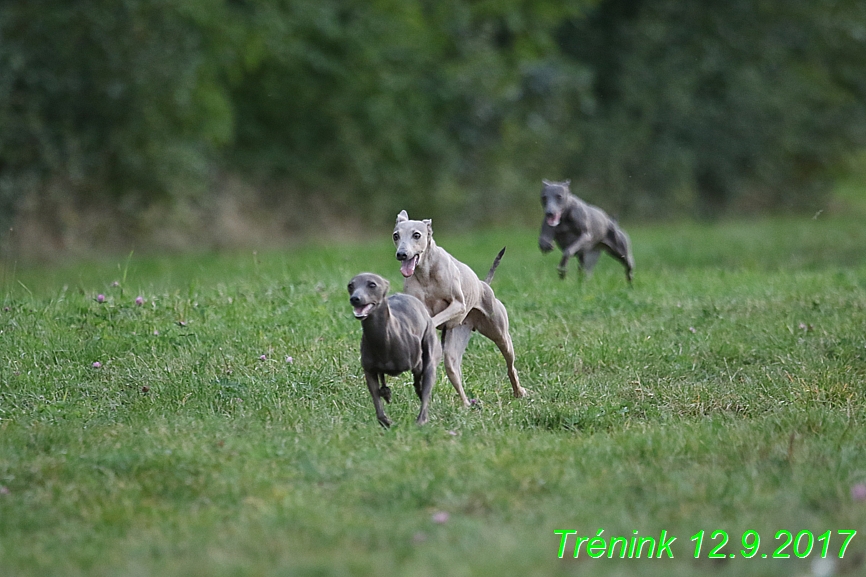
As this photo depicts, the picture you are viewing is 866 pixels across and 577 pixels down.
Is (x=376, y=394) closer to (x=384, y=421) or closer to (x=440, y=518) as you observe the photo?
(x=384, y=421)

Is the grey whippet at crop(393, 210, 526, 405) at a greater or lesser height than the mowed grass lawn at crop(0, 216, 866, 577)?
greater

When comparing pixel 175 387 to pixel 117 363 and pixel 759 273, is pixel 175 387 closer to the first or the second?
pixel 117 363

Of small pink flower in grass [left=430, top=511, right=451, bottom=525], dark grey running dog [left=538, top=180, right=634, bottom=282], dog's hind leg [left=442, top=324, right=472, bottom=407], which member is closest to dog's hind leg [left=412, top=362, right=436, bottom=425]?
dog's hind leg [left=442, top=324, right=472, bottom=407]

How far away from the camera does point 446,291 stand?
719 centimetres

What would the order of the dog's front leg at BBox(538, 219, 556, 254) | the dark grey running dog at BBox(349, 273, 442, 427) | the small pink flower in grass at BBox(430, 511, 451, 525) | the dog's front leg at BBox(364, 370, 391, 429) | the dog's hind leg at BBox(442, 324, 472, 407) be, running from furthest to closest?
the dog's front leg at BBox(538, 219, 556, 254)
the dog's hind leg at BBox(442, 324, 472, 407)
the dog's front leg at BBox(364, 370, 391, 429)
the dark grey running dog at BBox(349, 273, 442, 427)
the small pink flower in grass at BBox(430, 511, 451, 525)

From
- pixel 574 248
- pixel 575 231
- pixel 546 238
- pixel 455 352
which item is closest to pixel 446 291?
pixel 455 352

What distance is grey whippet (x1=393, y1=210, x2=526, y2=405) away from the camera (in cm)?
703

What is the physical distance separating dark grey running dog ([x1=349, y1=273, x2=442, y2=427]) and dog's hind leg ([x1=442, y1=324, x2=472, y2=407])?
0.55 metres

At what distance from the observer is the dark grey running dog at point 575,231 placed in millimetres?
12016

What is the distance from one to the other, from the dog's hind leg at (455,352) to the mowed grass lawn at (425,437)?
18 cm

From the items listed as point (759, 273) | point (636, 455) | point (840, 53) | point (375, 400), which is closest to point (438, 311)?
point (375, 400)

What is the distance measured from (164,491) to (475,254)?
11.8m

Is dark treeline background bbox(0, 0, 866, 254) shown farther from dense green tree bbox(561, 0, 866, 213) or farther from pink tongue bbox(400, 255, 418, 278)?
pink tongue bbox(400, 255, 418, 278)

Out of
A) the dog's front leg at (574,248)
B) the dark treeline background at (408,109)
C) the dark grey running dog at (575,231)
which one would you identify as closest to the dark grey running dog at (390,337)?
the dark grey running dog at (575,231)
